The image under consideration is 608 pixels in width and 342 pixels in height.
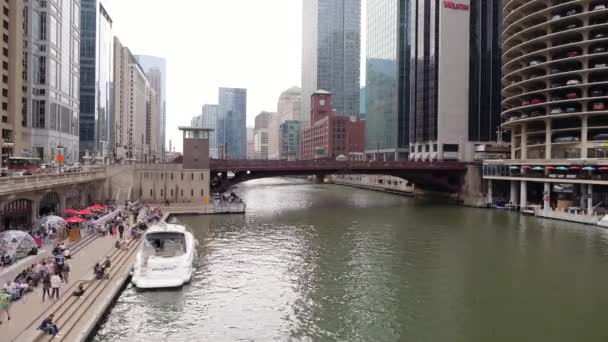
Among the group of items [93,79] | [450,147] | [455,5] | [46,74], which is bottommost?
[450,147]

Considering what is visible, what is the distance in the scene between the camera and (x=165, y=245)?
3669 cm

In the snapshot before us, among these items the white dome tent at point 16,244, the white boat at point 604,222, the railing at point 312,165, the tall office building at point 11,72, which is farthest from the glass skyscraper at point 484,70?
the white dome tent at point 16,244

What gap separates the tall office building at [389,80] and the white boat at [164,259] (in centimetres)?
14010

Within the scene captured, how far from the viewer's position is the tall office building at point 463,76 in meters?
131

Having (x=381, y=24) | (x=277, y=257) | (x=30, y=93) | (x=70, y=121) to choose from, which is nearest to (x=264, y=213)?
(x=277, y=257)

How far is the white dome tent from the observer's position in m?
29.6

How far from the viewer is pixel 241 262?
38.1m

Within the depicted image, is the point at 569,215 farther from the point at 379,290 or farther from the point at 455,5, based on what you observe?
the point at 455,5

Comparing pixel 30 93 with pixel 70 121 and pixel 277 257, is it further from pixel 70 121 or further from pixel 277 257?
pixel 277 257

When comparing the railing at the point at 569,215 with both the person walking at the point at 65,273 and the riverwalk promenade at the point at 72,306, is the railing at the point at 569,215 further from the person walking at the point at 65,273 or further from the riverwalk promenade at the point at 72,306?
the person walking at the point at 65,273

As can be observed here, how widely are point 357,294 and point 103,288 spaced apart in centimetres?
1620

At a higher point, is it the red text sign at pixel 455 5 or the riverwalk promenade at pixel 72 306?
the red text sign at pixel 455 5

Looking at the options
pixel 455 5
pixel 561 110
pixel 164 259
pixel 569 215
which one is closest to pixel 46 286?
pixel 164 259

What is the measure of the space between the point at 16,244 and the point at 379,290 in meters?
25.1
